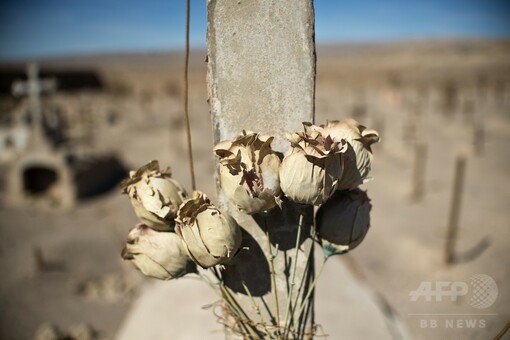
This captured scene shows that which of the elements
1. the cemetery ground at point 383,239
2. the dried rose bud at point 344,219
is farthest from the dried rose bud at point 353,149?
the cemetery ground at point 383,239

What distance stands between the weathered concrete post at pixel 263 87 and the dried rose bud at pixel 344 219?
0.13 meters

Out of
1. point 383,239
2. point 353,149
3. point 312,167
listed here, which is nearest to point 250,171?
point 312,167

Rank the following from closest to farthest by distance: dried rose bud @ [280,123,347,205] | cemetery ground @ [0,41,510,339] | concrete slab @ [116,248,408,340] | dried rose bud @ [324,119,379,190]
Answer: dried rose bud @ [280,123,347,205]
dried rose bud @ [324,119,379,190]
concrete slab @ [116,248,408,340]
cemetery ground @ [0,41,510,339]

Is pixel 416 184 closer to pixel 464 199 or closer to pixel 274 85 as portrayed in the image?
pixel 464 199

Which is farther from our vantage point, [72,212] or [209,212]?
[72,212]

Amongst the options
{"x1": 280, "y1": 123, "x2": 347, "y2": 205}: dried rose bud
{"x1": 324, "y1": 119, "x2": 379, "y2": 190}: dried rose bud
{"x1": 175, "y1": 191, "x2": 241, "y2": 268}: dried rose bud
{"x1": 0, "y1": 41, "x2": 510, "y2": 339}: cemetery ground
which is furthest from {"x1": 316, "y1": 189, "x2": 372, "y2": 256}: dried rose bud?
{"x1": 0, "y1": 41, "x2": 510, "y2": 339}: cemetery ground

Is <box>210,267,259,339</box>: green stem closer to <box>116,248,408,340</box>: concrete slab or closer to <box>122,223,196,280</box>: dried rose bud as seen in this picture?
<box>122,223,196,280</box>: dried rose bud

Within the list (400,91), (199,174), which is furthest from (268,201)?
(400,91)

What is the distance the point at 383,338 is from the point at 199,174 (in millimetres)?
8447

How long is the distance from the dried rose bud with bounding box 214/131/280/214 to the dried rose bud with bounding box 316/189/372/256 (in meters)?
0.21

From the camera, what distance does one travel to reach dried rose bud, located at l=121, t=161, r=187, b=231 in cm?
115

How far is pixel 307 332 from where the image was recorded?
141cm

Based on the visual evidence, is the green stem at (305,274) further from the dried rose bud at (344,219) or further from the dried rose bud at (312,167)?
the dried rose bud at (312,167)

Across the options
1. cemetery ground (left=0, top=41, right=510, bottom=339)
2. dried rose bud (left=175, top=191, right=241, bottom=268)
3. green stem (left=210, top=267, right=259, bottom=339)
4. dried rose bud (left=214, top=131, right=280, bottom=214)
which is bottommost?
cemetery ground (left=0, top=41, right=510, bottom=339)
